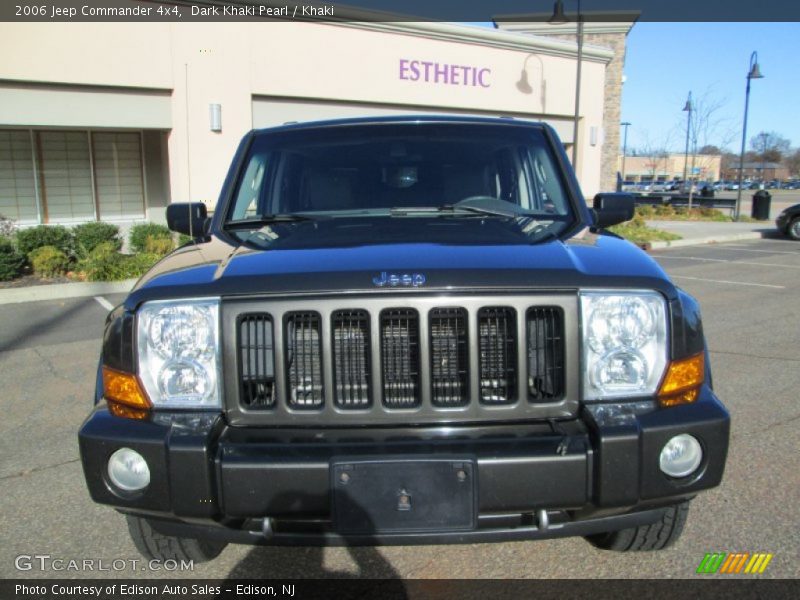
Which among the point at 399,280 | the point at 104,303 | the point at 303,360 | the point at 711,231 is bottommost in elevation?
the point at 104,303

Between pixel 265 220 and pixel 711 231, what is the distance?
2051 centimetres

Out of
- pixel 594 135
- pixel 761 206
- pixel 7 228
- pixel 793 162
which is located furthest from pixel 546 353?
pixel 793 162

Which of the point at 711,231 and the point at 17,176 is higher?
the point at 17,176

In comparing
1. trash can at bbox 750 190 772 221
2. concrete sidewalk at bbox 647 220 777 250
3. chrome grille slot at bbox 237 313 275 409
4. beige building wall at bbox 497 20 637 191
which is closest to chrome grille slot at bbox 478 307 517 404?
chrome grille slot at bbox 237 313 275 409

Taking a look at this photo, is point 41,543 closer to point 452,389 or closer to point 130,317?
point 130,317

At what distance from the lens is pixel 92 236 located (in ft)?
38.3

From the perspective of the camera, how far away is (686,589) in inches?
105

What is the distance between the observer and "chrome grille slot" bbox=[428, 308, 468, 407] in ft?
7.58

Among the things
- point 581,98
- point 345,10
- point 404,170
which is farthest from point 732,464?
point 581,98

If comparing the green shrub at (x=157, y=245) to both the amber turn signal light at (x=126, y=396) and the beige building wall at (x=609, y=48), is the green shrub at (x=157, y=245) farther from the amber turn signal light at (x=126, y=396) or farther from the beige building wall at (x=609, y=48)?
the beige building wall at (x=609, y=48)

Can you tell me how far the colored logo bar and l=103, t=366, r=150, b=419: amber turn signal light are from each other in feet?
7.35

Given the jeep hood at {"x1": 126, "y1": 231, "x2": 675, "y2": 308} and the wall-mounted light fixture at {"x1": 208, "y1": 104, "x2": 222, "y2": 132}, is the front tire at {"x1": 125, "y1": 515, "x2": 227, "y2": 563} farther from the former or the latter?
the wall-mounted light fixture at {"x1": 208, "y1": 104, "x2": 222, "y2": 132}

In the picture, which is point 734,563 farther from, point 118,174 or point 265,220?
point 118,174

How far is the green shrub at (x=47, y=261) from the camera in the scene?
33.7 ft
